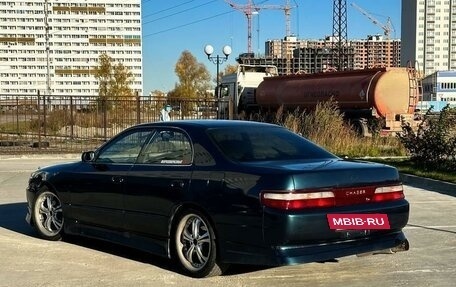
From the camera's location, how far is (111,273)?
626 cm

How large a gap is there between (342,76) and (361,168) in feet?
65.1

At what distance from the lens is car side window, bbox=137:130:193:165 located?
635 centimetres

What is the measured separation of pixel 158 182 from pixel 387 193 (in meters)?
2.32

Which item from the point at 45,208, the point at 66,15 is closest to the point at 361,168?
the point at 45,208

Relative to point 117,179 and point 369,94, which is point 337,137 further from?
point 117,179

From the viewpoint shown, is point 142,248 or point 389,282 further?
point 142,248

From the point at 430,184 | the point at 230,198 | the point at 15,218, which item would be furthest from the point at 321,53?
the point at 230,198

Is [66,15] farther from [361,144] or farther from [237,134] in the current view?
[237,134]

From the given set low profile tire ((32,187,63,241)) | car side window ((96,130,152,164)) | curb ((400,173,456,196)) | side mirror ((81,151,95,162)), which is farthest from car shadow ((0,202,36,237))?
curb ((400,173,456,196))

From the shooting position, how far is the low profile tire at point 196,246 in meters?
5.90

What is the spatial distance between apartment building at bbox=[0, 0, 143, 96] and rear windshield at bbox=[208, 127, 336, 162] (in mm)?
106936

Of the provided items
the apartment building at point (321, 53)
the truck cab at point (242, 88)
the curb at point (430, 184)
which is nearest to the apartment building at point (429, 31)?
the apartment building at point (321, 53)

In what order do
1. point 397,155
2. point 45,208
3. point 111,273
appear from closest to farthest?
1. point 111,273
2. point 45,208
3. point 397,155

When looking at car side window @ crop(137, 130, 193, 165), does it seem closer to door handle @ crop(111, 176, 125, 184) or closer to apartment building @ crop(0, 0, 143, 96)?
door handle @ crop(111, 176, 125, 184)
